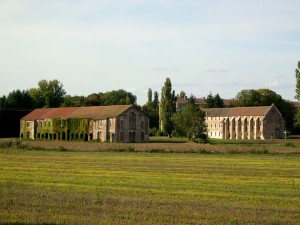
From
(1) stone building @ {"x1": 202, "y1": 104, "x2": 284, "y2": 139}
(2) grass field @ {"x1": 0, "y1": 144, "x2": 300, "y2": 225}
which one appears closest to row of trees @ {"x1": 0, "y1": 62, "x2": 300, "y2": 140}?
(1) stone building @ {"x1": 202, "y1": 104, "x2": 284, "y2": 139}

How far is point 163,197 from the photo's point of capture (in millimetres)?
21281

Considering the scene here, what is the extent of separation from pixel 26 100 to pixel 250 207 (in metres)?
120

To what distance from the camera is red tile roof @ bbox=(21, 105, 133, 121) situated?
103062mm

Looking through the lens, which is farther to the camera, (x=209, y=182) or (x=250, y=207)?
(x=209, y=182)

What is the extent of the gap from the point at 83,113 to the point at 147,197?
8870 cm

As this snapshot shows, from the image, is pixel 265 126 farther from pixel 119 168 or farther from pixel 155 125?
pixel 119 168

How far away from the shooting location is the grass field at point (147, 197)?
653 inches

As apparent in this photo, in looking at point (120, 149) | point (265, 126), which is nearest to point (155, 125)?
point (265, 126)

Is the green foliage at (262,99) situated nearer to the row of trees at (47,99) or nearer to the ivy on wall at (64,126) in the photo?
the row of trees at (47,99)

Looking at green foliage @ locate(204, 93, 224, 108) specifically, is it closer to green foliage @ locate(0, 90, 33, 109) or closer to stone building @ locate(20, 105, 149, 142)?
green foliage @ locate(0, 90, 33, 109)

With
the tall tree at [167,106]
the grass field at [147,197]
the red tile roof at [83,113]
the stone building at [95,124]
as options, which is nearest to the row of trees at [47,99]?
the red tile roof at [83,113]

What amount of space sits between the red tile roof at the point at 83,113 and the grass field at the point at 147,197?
228ft

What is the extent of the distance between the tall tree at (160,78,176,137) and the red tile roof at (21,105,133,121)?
78.8 ft

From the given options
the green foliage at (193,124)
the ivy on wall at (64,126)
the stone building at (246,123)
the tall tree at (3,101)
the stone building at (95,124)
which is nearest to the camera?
the green foliage at (193,124)
